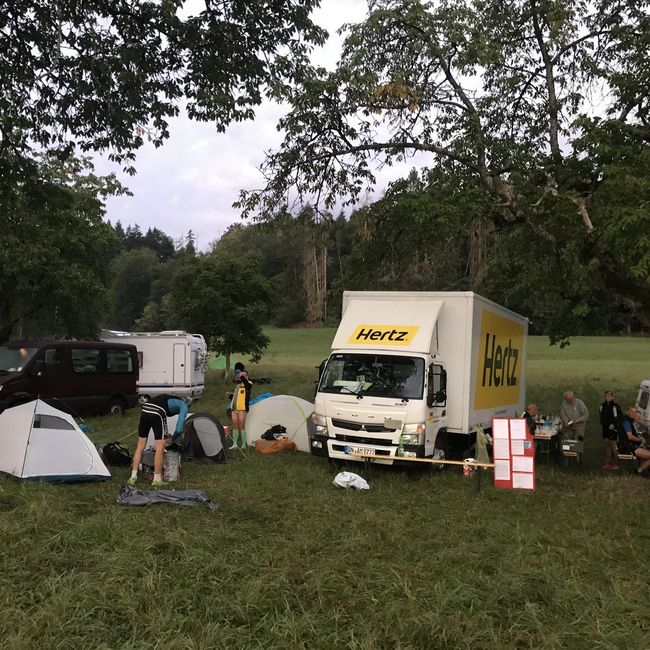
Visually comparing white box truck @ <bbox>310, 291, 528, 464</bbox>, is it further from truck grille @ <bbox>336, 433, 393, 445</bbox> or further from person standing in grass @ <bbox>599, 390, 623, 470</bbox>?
person standing in grass @ <bbox>599, 390, 623, 470</bbox>

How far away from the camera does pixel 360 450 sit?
9.41m

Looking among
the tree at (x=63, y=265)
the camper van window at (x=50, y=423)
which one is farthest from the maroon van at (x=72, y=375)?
the camper van window at (x=50, y=423)

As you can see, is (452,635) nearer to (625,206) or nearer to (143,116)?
(625,206)

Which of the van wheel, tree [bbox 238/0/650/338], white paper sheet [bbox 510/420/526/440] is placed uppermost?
tree [bbox 238/0/650/338]

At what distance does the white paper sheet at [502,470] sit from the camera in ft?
29.2

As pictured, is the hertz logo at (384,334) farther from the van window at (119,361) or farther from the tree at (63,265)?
the tree at (63,265)

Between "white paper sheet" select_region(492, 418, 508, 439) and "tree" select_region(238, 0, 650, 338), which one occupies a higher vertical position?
"tree" select_region(238, 0, 650, 338)

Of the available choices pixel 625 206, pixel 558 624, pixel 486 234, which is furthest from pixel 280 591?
pixel 486 234

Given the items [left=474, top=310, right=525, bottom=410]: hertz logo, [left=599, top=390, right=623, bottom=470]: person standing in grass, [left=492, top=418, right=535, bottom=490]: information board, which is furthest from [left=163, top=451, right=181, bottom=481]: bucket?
[left=599, top=390, right=623, bottom=470]: person standing in grass

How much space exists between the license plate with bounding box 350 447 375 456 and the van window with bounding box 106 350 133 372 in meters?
10.5

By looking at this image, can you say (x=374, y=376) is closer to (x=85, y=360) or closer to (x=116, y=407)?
(x=85, y=360)

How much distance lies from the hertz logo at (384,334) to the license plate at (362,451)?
68.1 inches

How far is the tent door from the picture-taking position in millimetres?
21359

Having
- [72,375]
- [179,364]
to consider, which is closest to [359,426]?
[72,375]
